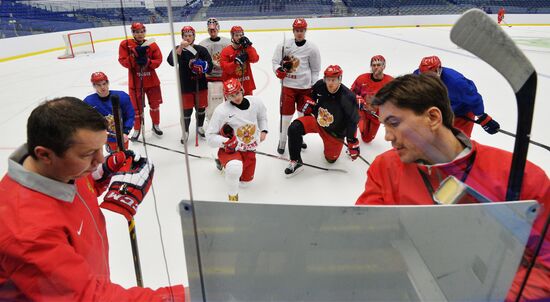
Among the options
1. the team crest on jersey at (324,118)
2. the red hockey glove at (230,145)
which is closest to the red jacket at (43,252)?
the red hockey glove at (230,145)

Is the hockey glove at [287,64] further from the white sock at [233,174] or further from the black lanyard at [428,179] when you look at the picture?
the black lanyard at [428,179]

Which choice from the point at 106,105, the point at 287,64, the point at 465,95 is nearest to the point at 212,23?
the point at 287,64

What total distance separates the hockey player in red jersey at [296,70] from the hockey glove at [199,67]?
568mm

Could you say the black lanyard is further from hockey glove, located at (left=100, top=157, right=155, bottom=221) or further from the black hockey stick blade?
hockey glove, located at (left=100, top=157, right=155, bottom=221)

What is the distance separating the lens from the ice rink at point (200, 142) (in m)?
0.83

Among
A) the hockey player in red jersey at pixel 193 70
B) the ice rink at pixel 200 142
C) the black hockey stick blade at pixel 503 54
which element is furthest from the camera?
the hockey player in red jersey at pixel 193 70

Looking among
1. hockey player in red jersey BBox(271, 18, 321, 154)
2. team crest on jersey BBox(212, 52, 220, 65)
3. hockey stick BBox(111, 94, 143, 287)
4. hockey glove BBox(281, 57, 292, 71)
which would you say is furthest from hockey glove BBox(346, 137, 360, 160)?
hockey stick BBox(111, 94, 143, 287)

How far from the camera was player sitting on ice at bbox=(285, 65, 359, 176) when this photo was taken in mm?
2301

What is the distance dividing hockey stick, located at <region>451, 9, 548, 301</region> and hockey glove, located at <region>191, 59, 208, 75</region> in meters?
2.39

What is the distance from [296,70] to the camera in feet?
8.82

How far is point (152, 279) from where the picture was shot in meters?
1.29

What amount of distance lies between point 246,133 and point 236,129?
0.07 metres

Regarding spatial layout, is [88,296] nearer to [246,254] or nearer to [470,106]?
[246,254]

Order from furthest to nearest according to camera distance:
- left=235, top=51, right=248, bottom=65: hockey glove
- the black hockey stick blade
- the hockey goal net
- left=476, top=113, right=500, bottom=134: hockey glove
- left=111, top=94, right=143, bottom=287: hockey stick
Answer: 1. the hockey goal net
2. left=235, top=51, right=248, bottom=65: hockey glove
3. left=476, top=113, right=500, bottom=134: hockey glove
4. left=111, top=94, right=143, bottom=287: hockey stick
5. the black hockey stick blade
